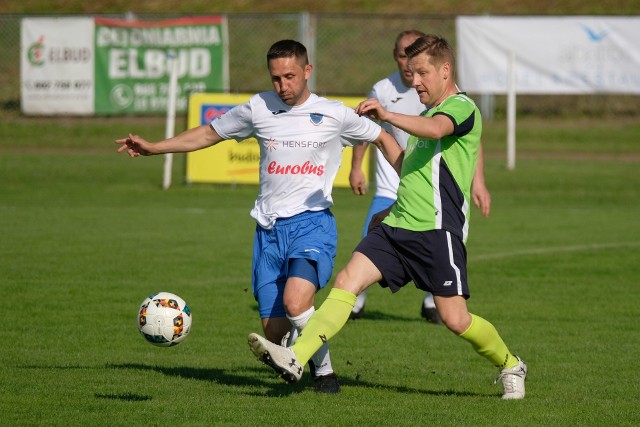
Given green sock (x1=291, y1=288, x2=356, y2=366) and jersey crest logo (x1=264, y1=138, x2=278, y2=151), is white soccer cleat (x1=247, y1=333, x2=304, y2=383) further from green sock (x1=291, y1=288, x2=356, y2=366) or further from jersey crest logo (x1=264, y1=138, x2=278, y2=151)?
jersey crest logo (x1=264, y1=138, x2=278, y2=151)

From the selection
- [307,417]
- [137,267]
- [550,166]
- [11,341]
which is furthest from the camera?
[550,166]

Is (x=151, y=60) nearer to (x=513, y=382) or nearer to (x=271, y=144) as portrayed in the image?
(x=271, y=144)

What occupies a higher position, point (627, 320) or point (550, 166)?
point (550, 166)

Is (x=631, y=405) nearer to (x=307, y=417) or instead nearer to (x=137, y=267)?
(x=307, y=417)

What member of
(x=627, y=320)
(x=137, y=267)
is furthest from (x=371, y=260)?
(x=137, y=267)

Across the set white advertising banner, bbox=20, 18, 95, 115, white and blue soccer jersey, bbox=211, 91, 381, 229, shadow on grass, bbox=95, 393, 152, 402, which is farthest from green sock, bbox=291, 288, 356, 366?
white advertising banner, bbox=20, 18, 95, 115

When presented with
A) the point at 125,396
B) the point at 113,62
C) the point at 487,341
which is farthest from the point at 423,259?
the point at 113,62

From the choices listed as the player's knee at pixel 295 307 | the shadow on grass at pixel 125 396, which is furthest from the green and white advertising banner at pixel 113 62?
the player's knee at pixel 295 307

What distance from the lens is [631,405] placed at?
6551 mm

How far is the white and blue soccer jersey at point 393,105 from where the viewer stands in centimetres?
948

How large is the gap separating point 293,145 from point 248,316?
126 inches

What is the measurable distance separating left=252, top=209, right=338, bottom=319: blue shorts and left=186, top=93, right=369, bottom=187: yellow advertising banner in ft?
39.9

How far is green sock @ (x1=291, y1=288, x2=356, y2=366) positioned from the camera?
20.0 ft

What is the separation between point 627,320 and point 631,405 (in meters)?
3.01
